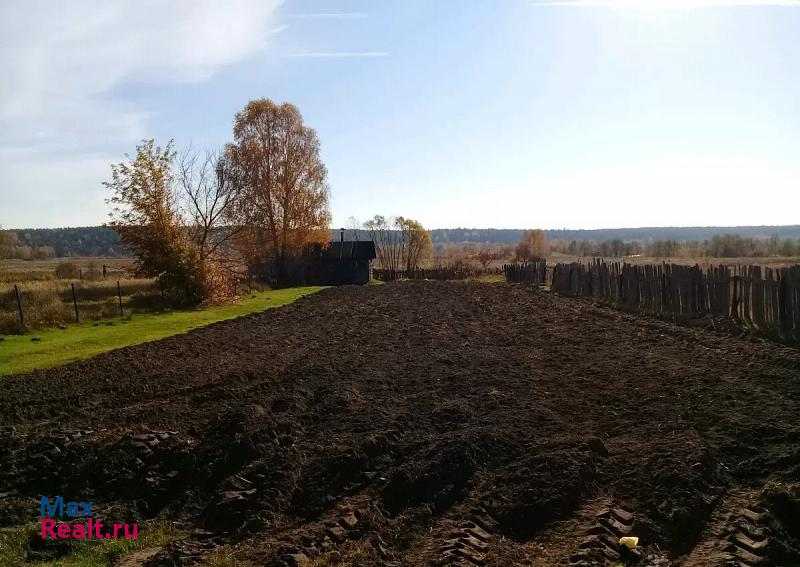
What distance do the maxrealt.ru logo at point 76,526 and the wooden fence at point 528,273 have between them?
34.1m

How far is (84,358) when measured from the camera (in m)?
14.1

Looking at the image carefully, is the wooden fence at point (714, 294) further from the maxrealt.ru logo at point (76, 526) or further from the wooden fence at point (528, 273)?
the wooden fence at point (528, 273)

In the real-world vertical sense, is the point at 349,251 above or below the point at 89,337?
above

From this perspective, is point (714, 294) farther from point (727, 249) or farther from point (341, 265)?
point (727, 249)

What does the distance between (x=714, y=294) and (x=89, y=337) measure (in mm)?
17298

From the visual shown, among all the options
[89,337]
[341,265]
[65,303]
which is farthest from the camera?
[341,265]

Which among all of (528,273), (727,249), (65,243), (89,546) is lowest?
(89,546)

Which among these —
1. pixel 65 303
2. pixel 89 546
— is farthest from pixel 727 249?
pixel 89 546

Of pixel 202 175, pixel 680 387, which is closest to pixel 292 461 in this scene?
pixel 680 387

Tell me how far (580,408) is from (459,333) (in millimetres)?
8100

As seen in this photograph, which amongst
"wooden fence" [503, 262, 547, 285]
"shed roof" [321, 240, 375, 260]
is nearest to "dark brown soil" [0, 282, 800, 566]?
"wooden fence" [503, 262, 547, 285]

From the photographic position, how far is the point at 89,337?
17.2 meters

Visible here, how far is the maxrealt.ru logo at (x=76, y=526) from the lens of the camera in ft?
18.3

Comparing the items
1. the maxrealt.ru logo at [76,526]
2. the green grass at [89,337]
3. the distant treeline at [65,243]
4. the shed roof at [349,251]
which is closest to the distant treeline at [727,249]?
the shed roof at [349,251]
